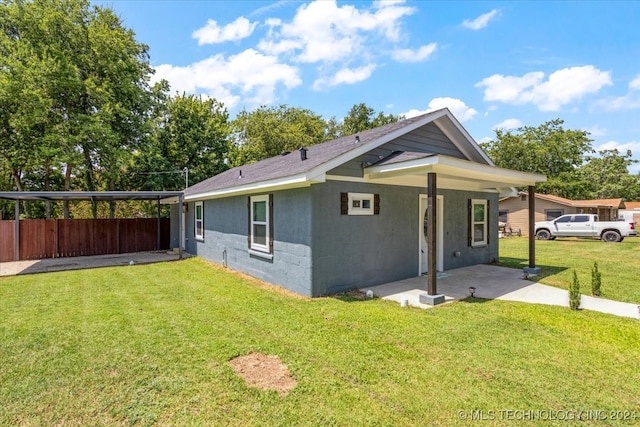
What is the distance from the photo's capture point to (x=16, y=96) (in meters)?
15.0

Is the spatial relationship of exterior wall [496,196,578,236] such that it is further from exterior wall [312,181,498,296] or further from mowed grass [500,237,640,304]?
exterior wall [312,181,498,296]

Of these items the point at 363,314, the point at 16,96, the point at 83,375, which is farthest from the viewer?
the point at 16,96

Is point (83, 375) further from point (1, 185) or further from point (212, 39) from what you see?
point (1, 185)

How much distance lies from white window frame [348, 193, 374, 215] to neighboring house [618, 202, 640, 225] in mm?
28812

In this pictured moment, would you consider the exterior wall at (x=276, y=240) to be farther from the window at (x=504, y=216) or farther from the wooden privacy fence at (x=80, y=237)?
the window at (x=504, y=216)

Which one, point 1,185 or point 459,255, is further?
point 1,185

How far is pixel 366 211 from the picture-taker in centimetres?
700

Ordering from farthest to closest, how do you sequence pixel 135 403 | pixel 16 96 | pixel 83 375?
pixel 16 96 → pixel 83 375 → pixel 135 403

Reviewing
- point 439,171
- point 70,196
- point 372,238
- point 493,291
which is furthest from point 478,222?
point 70,196

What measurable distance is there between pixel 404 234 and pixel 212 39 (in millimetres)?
12132

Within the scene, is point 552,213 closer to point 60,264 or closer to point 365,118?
point 365,118

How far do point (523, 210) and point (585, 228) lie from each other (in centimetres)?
565

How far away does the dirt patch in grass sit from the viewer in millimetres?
3143

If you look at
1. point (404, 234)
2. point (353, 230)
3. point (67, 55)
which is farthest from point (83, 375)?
point (67, 55)
